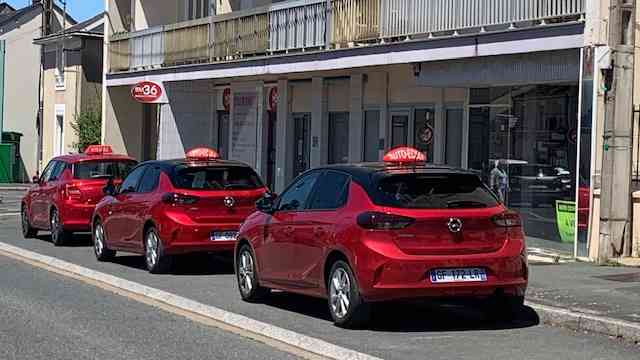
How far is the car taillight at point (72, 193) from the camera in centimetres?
1928

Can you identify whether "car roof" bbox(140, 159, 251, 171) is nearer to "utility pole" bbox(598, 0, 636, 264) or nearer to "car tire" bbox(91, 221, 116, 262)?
"car tire" bbox(91, 221, 116, 262)

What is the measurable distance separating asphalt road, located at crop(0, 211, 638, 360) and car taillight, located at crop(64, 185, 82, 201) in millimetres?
5330

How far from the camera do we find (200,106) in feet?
100

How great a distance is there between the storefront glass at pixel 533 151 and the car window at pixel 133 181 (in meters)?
6.20

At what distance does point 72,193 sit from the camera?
63.3ft

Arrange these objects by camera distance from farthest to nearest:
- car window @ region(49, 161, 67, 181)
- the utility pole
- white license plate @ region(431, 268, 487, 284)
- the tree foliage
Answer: the tree foliage, car window @ region(49, 161, 67, 181), the utility pole, white license plate @ region(431, 268, 487, 284)

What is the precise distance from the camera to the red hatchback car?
19.3 m

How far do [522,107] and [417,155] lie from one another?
6.97 meters

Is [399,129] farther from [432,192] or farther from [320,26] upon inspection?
[432,192]

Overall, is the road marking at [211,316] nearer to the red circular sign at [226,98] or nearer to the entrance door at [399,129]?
the entrance door at [399,129]

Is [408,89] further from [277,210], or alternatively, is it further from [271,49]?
[277,210]

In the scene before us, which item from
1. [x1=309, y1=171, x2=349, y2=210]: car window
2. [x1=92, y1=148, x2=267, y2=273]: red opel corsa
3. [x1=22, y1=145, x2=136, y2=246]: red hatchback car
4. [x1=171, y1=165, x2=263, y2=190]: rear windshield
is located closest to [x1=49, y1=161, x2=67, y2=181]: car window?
[x1=22, y1=145, x2=136, y2=246]: red hatchback car

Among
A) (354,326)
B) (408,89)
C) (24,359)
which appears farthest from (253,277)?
(408,89)

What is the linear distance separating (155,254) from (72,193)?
4.95 m
